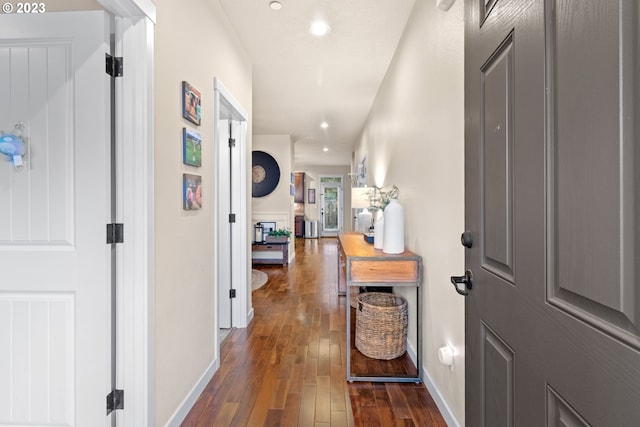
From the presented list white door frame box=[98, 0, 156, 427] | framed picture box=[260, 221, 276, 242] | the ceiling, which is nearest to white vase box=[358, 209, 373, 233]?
the ceiling

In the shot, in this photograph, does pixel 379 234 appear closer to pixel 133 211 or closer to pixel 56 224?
pixel 133 211

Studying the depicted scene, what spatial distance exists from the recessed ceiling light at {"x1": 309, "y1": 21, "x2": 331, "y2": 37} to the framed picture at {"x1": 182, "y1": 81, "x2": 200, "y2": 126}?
123 centimetres

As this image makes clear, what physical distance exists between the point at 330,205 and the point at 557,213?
11.7 meters

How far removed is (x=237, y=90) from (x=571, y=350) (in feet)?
9.56

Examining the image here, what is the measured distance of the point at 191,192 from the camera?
75.6 inches

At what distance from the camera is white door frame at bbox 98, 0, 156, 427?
4.69 feet

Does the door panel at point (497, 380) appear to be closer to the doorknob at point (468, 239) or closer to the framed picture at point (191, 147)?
the doorknob at point (468, 239)

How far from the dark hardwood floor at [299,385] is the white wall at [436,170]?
28 centimetres

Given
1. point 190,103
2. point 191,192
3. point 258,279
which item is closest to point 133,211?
point 191,192

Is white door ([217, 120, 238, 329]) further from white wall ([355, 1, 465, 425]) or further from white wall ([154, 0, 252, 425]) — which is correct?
white wall ([355, 1, 465, 425])

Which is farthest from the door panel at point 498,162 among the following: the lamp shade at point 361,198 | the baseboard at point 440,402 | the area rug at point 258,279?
the area rug at point 258,279

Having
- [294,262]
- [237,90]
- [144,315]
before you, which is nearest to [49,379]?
[144,315]

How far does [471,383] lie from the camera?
3.40ft

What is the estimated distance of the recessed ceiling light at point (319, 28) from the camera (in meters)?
2.62
